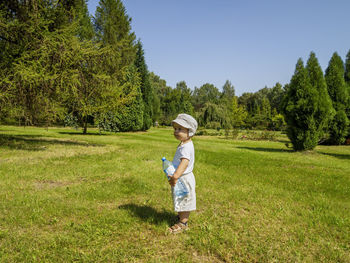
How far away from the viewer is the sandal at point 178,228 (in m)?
3.26

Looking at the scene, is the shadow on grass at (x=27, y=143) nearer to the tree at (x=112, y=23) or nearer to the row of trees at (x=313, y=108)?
the row of trees at (x=313, y=108)

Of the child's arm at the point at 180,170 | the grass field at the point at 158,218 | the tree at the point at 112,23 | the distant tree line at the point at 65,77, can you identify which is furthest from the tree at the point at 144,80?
the child's arm at the point at 180,170

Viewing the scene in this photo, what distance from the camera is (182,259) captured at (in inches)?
103

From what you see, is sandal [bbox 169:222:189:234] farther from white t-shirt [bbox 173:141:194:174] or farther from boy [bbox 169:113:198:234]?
white t-shirt [bbox 173:141:194:174]

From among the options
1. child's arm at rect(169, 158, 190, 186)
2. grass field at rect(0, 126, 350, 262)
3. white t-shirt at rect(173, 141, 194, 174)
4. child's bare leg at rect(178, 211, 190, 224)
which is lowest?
grass field at rect(0, 126, 350, 262)

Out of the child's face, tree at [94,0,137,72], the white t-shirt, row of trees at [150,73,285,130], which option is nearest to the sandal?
the white t-shirt

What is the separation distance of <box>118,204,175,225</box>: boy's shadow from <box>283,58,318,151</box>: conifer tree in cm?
1180

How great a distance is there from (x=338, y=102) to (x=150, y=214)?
80.2 ft

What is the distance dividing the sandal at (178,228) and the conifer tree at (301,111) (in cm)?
1204

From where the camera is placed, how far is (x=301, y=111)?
13.1 metres

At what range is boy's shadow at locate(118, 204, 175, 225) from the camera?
11.9ft

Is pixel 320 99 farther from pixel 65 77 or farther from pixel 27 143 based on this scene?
pixel 27 143

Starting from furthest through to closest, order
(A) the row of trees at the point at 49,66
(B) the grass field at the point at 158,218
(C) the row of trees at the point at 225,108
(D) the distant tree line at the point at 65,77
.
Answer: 1. (C) the row of trees at the point at 225,108
2. (D) the distant tree line at the point at 65,77
3. (A) the row of trees at the point at 49,66
4. (B) the grass field at the point at 158,218

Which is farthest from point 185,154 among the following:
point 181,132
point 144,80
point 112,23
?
point 112,23
